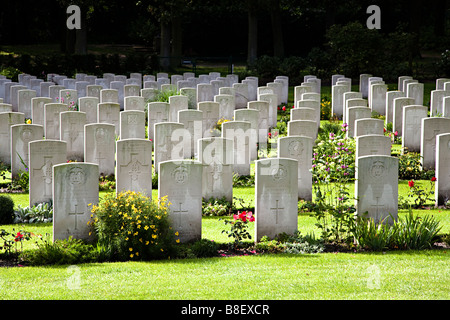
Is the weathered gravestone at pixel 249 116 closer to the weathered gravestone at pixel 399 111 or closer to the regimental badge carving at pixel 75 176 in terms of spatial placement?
the weathered gravestone at pixel 399 111

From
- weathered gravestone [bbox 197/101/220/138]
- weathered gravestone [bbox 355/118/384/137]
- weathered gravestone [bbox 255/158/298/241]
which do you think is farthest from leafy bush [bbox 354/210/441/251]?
Answer: weathered gravestone [bbox 197/101/220/138]

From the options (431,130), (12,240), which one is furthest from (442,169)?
(12,240)

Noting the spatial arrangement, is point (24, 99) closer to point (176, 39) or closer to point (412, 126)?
point (412, 126)

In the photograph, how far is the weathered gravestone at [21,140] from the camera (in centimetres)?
1456

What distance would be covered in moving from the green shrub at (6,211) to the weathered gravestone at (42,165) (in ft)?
2.21

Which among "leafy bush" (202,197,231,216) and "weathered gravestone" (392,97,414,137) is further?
"weathered gravestone" (392,97,414,137)

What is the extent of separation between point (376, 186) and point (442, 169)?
2527 millimetres

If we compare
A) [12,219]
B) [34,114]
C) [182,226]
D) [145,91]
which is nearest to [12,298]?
[182,226]

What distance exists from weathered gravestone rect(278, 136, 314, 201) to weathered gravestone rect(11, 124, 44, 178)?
514cm

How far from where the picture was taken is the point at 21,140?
47.9 ft

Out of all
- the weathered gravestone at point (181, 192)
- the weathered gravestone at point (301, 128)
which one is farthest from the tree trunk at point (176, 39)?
the weathered gravestone at point (181, 192)

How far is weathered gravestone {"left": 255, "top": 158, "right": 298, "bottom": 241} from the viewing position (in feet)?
34.0

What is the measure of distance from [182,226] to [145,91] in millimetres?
11717

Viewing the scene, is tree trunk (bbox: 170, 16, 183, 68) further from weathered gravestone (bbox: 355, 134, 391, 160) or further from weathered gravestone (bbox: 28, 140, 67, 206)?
weathered gravestone (bbox: 28, 140, 67, 206)
